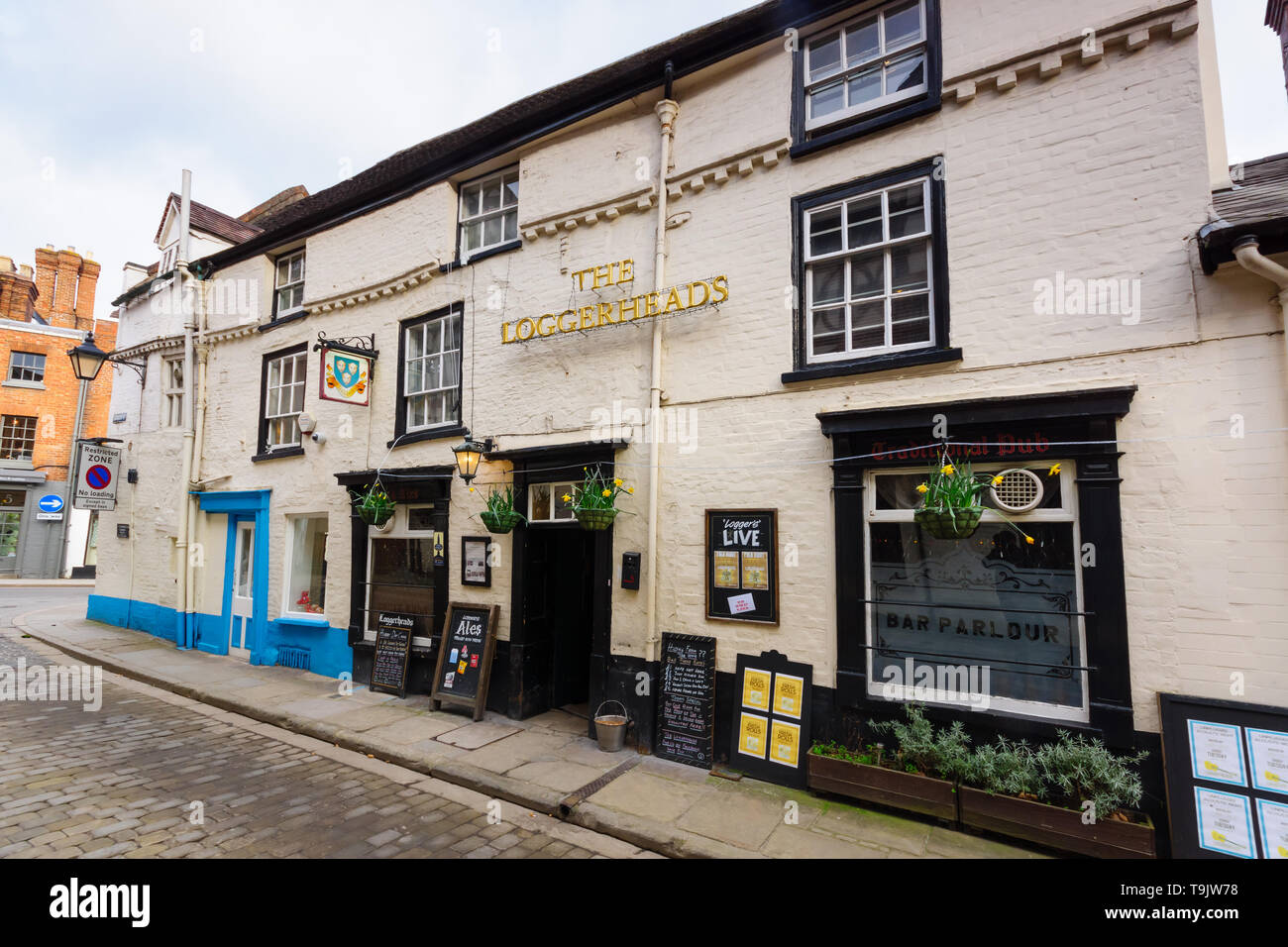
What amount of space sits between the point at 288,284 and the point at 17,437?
21532 millimetres

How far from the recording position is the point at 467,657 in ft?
26.8

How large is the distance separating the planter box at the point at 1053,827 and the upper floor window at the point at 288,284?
12750mm

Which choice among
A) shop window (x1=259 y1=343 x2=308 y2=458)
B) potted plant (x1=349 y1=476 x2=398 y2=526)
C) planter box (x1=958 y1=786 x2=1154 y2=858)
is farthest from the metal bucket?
shop window (x1=259 y1=343 x2=308 y2=458)

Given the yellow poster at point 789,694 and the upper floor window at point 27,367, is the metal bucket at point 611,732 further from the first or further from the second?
the upper floor window at point 27,367

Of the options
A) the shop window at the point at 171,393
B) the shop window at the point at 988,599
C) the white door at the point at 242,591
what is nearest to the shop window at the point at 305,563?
the white door at the point at 242,591

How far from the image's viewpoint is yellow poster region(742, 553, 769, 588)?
20.5ft

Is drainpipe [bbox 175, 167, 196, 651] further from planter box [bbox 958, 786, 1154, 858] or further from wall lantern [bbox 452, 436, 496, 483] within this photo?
planter box [bbox 958, 786, 1154, 858]

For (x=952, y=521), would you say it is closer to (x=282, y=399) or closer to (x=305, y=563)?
(x=305, y=563)

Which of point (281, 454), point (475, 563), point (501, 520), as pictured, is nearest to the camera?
point (501, 520)

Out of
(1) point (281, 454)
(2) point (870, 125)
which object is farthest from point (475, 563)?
(2) point (870, 125)

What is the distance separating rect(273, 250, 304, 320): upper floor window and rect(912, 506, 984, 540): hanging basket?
1154cm

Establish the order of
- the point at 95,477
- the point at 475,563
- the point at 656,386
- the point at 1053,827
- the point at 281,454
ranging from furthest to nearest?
the point at 95,477, the point at 281,454, the point at 475,563, the point at 656,386, the point at 1053,827
